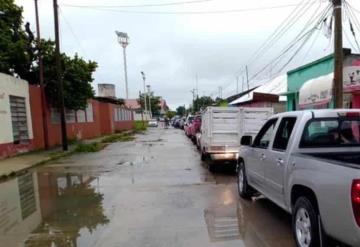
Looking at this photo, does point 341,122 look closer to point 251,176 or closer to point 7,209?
point 251,176

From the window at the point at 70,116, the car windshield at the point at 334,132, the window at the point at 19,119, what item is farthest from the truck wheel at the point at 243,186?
the window at the point at 70,116

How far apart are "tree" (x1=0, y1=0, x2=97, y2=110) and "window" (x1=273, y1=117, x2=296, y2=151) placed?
20887 millimetres

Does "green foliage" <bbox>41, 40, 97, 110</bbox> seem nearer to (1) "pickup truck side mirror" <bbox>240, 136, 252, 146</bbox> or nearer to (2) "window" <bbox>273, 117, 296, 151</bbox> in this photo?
(1) "pickup truck side mirror" <bbox>240, 136, 252, 146</bbox>

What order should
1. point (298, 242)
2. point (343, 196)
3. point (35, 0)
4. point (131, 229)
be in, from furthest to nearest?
point (35, 0) → point (131, 229) → point (298, 242) → point (343, 196)

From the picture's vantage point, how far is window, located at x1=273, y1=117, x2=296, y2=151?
6906mm

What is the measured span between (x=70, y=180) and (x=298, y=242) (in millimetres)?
9162

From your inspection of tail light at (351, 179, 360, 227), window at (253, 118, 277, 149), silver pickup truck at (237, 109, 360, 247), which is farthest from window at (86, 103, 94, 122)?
tail light at (351, 179, 360, 227)

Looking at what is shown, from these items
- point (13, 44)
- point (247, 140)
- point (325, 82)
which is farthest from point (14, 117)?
point (247, 140)

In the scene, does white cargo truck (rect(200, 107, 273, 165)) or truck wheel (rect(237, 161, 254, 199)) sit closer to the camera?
truck wheel (rect(237, 161, 254, 199))

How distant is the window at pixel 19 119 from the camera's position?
22172 mm

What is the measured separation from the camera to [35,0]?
2497 cm

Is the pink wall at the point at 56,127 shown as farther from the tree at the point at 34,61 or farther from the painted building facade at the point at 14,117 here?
the tree at the point at 34,61

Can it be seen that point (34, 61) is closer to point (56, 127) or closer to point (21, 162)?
point (56, 127)

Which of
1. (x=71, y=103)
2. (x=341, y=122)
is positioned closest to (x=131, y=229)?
(x=341, y=122)
